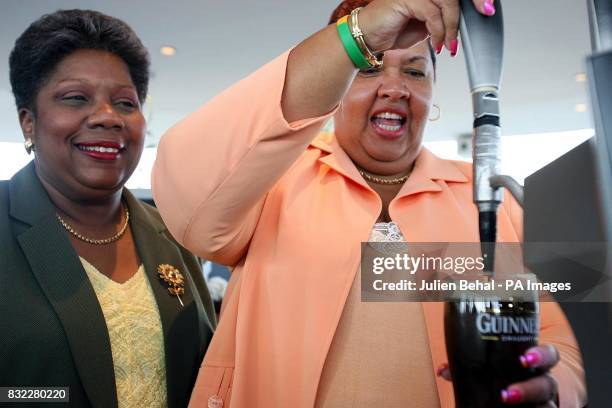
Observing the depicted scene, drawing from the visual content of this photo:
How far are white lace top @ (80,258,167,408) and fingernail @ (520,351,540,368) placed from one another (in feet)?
2.76

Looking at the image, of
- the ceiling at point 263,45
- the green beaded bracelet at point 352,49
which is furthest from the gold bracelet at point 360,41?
the ceiling at point 263,45

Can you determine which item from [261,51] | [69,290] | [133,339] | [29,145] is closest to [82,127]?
[29,145]

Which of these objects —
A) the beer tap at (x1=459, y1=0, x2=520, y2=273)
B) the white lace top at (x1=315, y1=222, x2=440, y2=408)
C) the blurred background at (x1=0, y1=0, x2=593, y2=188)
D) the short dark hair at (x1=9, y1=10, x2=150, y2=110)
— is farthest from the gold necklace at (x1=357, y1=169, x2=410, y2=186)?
the blurred background at (x1=0, y1=0, x2=593, y2=188)

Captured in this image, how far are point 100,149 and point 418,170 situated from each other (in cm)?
67

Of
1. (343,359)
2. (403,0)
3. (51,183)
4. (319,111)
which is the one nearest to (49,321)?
(51,183)

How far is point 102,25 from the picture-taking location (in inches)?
52.1

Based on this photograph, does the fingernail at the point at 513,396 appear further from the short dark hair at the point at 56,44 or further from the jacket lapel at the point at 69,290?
the short dark hair at the point at 56,44

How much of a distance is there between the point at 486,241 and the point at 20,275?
89 centimetres

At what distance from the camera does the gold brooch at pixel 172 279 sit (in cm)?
130

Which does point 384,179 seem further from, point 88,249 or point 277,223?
point 88,249

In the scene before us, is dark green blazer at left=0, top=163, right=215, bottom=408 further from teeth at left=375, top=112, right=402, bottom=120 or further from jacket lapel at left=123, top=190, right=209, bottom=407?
teeth at left=375, top=112, right=402, bottom=120

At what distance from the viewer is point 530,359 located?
49 cm

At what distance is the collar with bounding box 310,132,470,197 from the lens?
37.7 inches

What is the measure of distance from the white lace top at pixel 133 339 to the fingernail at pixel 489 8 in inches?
35.3
